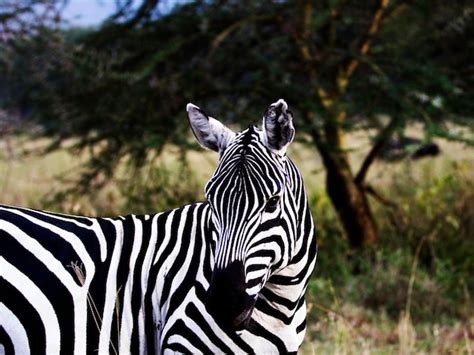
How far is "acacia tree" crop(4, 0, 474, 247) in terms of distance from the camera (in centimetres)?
689

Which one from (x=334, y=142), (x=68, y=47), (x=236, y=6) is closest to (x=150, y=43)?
(x=236, y=6)

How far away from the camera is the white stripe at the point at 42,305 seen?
8.72 ft

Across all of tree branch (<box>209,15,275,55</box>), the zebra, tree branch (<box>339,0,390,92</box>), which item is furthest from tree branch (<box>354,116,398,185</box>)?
the zebra

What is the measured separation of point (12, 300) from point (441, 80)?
488cm

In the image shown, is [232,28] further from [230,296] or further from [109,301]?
[230,296]

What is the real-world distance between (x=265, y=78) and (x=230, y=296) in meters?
5.13

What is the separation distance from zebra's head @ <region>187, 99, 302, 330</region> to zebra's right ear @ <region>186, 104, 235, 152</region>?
4 cm

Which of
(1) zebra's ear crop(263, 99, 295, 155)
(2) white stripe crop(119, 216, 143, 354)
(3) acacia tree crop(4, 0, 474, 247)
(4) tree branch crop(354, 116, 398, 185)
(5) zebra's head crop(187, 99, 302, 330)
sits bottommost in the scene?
(2) white stripe crop(119, 216, 143, 354)

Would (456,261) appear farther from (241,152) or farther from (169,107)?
(241,152)

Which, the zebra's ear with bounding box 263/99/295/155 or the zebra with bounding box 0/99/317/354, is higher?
the zebra's ear with bounding box 263/99/295/155

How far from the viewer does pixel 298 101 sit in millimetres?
7082

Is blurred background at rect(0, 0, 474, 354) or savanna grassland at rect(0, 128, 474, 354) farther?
blurred background at rect(0, 0, 474, 354)

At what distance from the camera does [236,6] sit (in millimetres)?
7727

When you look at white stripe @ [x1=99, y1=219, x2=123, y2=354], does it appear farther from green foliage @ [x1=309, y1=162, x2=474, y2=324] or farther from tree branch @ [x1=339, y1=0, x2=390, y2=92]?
tree branch @ [x1=339, y1=0, x2=390, y2=92]
